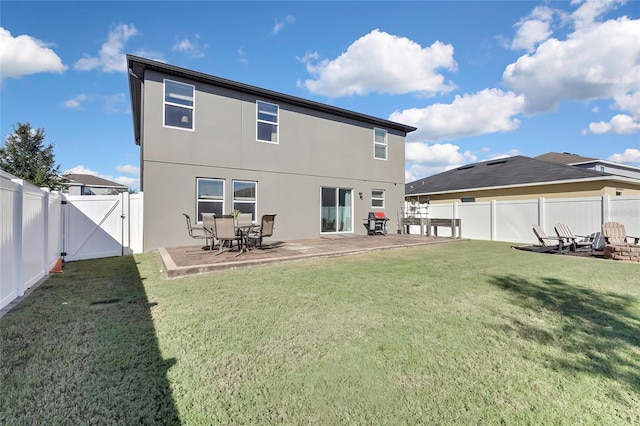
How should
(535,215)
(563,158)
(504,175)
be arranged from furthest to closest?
1. (563,158)
2. (504,175)
3. (535,215)

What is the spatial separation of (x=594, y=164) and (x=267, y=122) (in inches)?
1145

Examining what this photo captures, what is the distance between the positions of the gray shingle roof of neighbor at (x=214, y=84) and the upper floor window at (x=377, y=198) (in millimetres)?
3439

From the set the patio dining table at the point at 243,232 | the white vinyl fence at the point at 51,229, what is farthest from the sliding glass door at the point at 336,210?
the white vinyl fence at the point at 51,229

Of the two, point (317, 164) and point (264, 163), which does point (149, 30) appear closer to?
point (264, 163)

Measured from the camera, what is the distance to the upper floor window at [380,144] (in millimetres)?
14712

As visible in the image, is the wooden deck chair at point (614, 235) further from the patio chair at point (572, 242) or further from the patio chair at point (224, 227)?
the patio chair at point (224, 227)

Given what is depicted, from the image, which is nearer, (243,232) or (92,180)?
(243,232)

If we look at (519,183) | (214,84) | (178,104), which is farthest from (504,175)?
(178,104)

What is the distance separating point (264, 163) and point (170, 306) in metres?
7.98

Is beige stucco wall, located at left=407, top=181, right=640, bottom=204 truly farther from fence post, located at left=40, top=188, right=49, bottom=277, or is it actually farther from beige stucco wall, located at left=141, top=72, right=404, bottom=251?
fence post, located at left=40, top=188, right=49, bottom=277

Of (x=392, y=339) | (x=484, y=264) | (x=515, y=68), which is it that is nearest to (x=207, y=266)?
(x=392, y=339)

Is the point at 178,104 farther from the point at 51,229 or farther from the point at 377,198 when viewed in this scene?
the point at 377,198

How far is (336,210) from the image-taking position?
13344mm

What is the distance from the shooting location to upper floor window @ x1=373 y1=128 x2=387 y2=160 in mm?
14712
